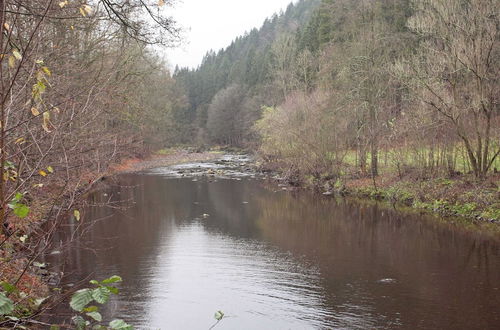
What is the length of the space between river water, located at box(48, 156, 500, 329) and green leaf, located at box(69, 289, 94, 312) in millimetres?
1387

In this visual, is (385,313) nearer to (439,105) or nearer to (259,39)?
(439,105)

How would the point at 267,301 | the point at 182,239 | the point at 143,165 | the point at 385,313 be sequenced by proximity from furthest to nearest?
1. the point at 143,165
2. the point at 182,239
3. the point at 267,301
4. the point at 385,313

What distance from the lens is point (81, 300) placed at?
10.2 ft

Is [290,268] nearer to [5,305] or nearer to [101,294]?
[101,294]

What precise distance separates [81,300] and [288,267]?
10.3m

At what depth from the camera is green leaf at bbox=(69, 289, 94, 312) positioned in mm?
3078

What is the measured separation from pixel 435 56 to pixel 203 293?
1573cm

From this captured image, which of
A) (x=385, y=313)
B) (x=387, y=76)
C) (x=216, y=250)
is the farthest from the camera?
(x=387, y=76)

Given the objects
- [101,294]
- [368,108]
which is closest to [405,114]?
[368,108]

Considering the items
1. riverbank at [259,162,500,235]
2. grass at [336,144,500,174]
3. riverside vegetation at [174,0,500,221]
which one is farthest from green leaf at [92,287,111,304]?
grass at [336,144,500,174]

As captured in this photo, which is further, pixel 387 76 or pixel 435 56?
pixel 387 76

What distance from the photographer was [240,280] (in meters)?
11.9

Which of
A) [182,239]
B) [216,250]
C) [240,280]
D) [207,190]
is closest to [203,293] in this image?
[240,280]

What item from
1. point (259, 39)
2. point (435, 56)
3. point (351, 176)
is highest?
point (259, 39)
